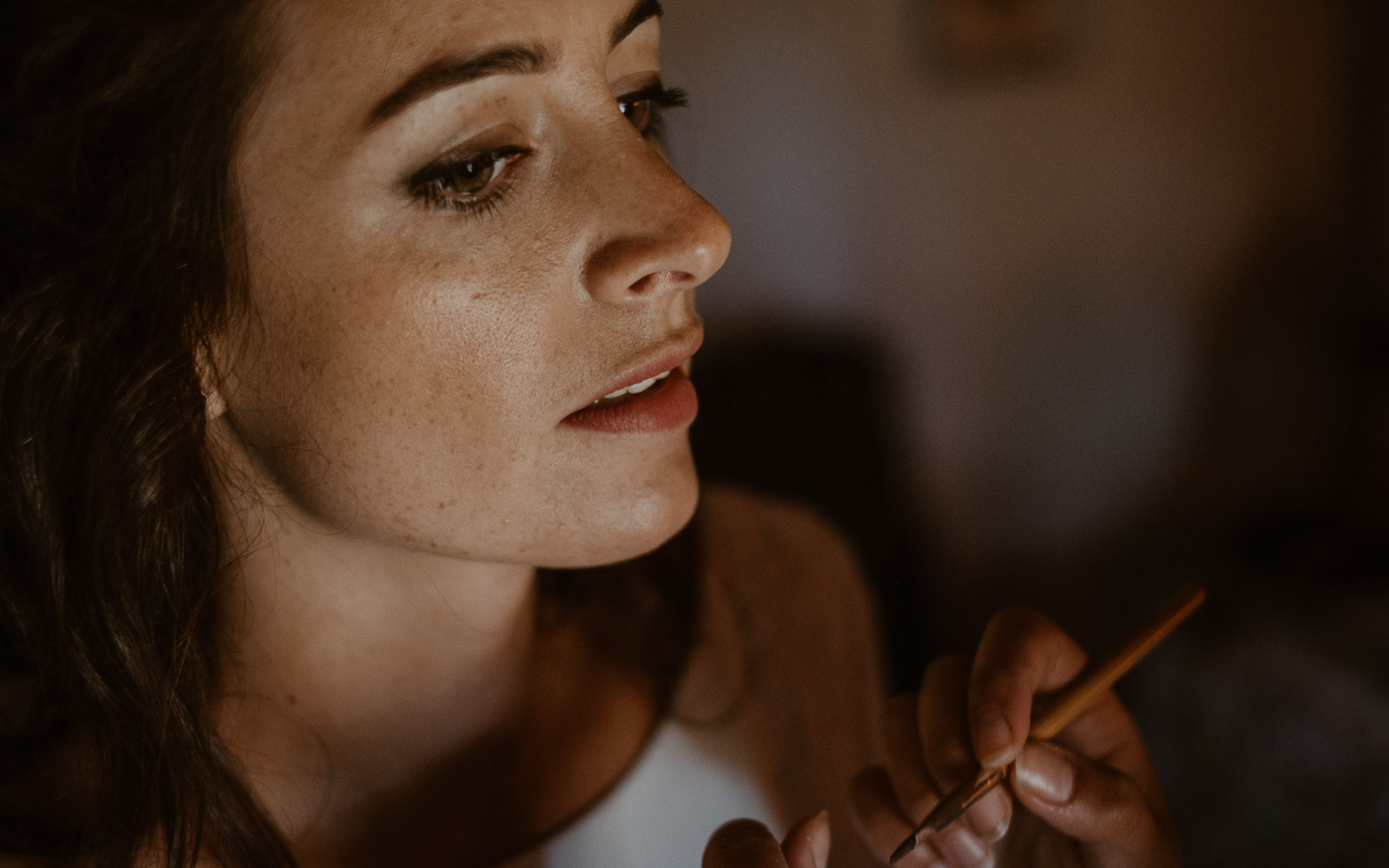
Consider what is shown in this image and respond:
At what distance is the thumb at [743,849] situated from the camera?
0.33 m

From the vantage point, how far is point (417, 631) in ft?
1.56

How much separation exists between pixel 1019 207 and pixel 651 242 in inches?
12.5

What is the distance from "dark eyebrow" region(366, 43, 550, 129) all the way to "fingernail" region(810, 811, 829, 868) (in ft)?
1.06

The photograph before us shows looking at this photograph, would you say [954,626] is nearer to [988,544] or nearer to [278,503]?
[988,544]

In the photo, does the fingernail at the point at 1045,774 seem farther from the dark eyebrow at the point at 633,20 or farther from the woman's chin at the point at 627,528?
the dark eyebrow at the point at 633,20

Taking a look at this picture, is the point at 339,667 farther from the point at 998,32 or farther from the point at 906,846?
the point at 998,32

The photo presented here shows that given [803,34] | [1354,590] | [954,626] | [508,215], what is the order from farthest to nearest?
[1354,590] < [954,626] < [803,34] < [508,215]

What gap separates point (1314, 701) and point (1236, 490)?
18cm

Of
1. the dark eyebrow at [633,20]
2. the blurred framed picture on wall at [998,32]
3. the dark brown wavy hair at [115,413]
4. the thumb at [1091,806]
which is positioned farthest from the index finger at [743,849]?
the blurred framed picture on wall at [998,32]

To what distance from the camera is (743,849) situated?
13.1 inches

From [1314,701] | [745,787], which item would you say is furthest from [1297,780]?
[745,787]

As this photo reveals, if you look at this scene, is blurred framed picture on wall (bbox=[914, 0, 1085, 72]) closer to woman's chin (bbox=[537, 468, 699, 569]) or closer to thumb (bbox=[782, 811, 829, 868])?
woman's chin (bbox=[537, 468, 699, 569])

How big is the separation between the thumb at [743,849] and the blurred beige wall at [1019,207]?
0.90ft

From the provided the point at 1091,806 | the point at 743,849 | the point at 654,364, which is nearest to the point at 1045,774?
the point at 1091,806
